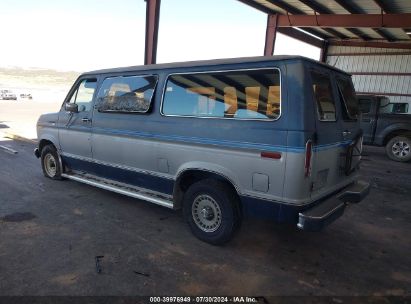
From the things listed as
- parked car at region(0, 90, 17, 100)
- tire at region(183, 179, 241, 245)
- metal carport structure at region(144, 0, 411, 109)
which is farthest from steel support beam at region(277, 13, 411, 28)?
parked car at region(0, 90, 17, 100)

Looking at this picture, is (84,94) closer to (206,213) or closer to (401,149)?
(206,213)

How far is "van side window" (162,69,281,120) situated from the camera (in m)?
3.65

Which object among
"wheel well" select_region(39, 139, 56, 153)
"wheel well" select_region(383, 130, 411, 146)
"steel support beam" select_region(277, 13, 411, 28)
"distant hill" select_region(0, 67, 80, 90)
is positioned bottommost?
"wheel well" select_region(39, 139, 56, 153)

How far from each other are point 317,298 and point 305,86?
6.88ft

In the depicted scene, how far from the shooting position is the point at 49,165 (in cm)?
695

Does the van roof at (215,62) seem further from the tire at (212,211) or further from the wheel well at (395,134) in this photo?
the wheel well at (395,134)

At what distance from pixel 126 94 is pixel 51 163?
9.35ft

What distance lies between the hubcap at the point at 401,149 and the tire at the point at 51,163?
10.3 meters

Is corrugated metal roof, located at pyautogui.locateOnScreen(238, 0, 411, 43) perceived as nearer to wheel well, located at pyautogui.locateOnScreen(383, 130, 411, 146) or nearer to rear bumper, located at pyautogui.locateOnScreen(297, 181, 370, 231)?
wheel well, located at pyautogui.locateOnScreen(383, 130, 411, 146)

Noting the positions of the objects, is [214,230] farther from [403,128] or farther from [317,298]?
[403,128]

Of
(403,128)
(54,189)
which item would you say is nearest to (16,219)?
(54,189)

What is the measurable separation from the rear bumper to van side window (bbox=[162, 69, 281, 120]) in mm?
1108

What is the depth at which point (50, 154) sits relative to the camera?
6.80 m

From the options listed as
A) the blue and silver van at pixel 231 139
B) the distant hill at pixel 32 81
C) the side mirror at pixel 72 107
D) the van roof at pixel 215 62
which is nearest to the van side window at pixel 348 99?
the blue and silver van at pixel 231 139
